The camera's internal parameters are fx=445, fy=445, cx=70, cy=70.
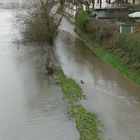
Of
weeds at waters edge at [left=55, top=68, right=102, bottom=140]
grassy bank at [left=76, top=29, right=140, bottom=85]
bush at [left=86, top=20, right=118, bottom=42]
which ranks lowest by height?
grassy bank at [left=76, top=29, right=140, bottom=85]

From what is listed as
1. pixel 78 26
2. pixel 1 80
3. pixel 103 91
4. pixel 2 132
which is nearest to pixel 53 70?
pixel 1 80

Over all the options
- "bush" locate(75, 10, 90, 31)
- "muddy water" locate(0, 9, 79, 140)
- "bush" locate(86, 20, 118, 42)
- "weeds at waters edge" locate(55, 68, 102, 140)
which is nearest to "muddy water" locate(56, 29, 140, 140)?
"weeds at waters edge" locate(55, 68, 102, 140)

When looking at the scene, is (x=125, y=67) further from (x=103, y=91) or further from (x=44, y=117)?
(x=44, y=117)

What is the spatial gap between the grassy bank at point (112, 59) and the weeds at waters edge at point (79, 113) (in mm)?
3727

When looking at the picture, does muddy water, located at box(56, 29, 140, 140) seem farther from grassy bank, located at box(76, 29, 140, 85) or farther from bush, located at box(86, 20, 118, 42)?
bush, located at box(86, 20, 118, 42)

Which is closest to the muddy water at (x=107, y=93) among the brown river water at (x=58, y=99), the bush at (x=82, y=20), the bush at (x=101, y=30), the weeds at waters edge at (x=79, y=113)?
the brown river water at (x=58, y=99)

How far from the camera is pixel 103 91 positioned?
24.5 m

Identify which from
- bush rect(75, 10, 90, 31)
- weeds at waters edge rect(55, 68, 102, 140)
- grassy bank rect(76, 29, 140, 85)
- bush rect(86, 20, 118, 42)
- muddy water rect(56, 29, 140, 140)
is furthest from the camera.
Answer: bush rect(75, 10, 90, 31)

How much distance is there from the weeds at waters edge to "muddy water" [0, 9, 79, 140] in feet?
1.06

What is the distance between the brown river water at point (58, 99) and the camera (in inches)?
729

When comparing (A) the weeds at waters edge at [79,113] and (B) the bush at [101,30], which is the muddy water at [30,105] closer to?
(A) the weeds at waters edge at [79,113]

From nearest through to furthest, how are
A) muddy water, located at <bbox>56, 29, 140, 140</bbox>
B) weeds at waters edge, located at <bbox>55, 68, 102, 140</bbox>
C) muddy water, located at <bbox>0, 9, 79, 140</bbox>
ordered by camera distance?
weeds at waters edge, located at <bbox>55, 68, 102, 140</bbox>
muddy water, located at <bbox>0, 9, 79, 140</bbox>
muddy water, located at <bbox>56, 29, 140, 140</bbox>

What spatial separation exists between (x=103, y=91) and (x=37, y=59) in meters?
11.1

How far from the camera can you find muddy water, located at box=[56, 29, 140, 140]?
1858cm
